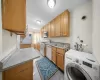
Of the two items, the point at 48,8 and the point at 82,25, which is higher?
the point at 48,8

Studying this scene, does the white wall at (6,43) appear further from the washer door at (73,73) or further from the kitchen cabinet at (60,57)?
the kitchen cabinet at (60,57)

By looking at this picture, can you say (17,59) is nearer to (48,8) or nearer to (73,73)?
(73,73)

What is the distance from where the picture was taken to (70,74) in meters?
1.20

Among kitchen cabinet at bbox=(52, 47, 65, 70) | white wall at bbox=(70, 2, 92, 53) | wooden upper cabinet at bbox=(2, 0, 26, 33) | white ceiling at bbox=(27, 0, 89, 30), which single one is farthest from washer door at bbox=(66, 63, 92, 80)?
white ceiling at bbox=(27, 0, 89, 30)

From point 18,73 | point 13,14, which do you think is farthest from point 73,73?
point 13,14

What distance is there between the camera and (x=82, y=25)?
1726 millimetres

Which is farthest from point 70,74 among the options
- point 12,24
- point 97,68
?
point 12,24

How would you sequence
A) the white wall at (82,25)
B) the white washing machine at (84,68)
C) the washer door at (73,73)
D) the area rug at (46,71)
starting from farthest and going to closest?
the area rug at (46,71) < the white wall at (82,25) < the washer door at (73,73) < the white washing machine at (84,68)

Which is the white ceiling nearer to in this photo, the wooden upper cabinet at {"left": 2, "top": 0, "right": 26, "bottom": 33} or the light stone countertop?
the wooden upper cabinet at {"left": 2, "top": 0, "right": 26, "bottom": 33}

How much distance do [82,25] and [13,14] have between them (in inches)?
69.7

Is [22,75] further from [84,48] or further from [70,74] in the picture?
[84,48]

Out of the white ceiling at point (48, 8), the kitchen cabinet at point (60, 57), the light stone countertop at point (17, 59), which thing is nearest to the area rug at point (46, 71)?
the kitchen cabinet at point (60, 57)

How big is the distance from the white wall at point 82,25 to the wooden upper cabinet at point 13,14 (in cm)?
165

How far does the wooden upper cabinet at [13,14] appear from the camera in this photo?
0.72 meters
